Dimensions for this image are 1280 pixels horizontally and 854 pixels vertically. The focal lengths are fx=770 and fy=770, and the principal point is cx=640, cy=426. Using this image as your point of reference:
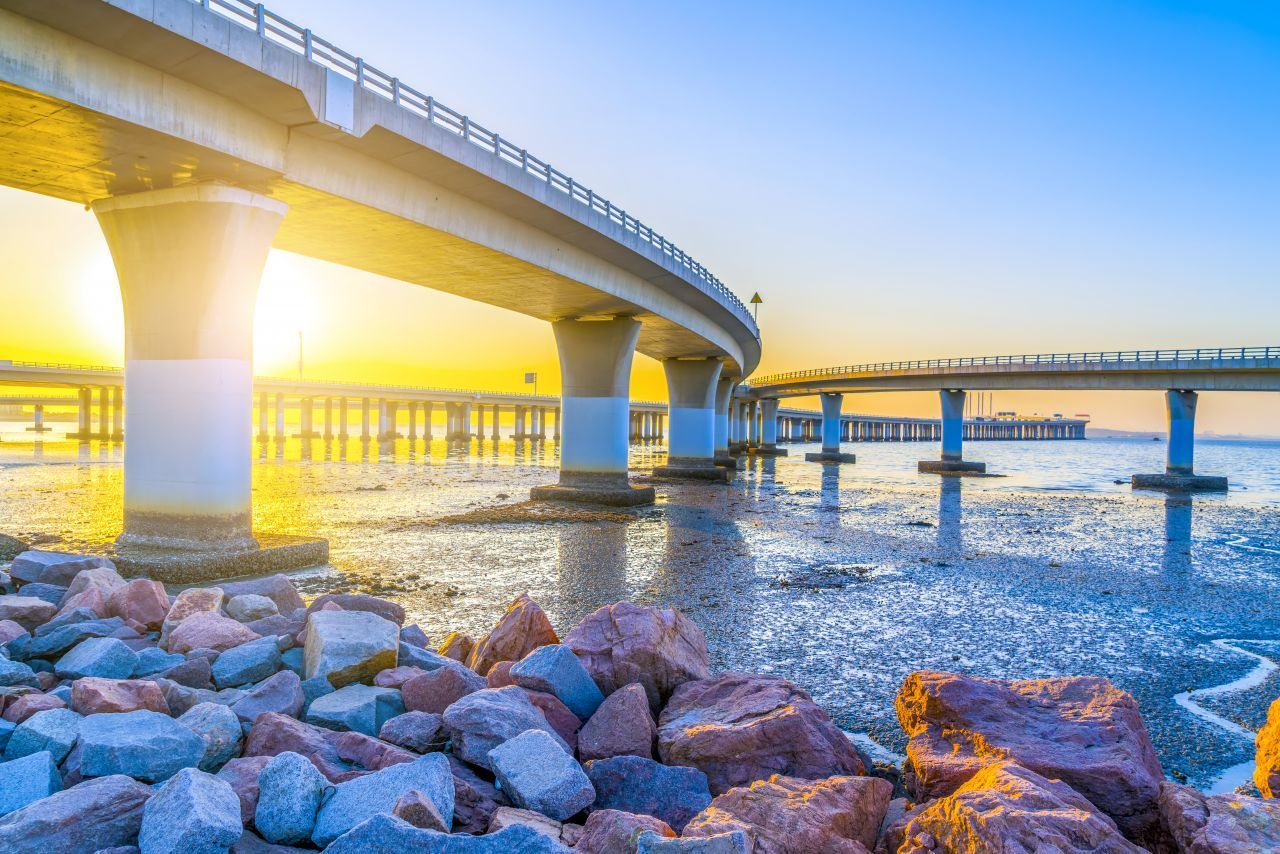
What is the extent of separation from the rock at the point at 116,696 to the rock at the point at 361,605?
7.90ft

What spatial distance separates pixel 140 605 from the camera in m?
8.78

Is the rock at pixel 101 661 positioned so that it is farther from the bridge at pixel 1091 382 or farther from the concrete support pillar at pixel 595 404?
the bridge at pixel 1091 382

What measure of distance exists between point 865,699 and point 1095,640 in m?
4.89

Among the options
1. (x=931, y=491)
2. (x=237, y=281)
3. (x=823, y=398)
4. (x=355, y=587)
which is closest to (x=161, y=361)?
(x=237, y=281)

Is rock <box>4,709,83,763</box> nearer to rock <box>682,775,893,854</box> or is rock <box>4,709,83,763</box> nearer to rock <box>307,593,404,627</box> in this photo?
rock <box>307,593,404,627</box>

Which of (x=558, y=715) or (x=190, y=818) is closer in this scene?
(x=190, y=818)

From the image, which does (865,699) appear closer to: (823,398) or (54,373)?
(823,398)

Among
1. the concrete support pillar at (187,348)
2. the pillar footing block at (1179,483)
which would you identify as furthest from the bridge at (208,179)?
the pillar footing block at (1179,483)

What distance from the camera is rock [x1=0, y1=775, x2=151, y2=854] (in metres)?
4.01

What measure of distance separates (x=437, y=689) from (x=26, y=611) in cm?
518

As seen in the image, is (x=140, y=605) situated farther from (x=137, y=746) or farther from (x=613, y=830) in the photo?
(x=613, y=830)

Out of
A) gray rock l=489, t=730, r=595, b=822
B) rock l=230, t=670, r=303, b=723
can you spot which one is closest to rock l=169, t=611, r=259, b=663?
rock l=230, t=670, r=303, b=723

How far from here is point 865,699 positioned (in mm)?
8164

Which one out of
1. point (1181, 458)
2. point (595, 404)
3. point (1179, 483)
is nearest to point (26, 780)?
point (595, 404)
